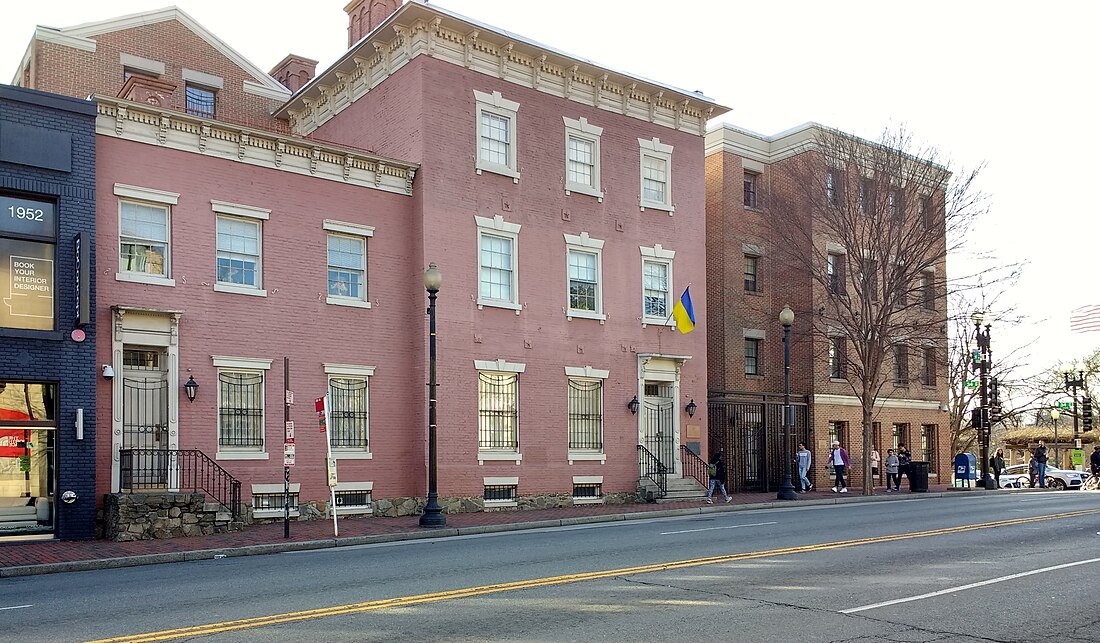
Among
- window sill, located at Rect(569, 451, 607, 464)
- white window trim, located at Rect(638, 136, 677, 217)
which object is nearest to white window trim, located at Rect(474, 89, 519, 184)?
white window trim, located at Rect(638, 136, 677, 217)

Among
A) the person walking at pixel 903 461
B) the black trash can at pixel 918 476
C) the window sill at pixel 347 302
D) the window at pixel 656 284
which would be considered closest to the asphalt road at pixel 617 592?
the window sill at pixel 347 302

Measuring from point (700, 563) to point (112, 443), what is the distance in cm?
1302

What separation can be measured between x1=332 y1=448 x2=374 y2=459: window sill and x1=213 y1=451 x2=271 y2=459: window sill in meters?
1.63

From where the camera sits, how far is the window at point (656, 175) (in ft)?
97.5

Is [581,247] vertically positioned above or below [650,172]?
below

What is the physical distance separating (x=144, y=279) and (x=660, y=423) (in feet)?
49.1

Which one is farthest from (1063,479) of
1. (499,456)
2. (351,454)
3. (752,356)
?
(351,454)

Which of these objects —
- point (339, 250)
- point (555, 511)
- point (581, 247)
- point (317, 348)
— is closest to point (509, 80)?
point (581, 247)

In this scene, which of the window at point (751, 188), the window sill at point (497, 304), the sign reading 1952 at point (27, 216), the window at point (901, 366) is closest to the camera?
the sign reading 1952 at point (27, 216)

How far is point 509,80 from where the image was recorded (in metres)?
26.8

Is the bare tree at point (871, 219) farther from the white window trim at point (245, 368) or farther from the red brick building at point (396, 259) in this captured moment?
the white window trim at point (245, 368)

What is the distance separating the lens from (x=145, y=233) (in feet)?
69.9

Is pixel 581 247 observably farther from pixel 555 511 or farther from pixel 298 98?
pixel 298 98

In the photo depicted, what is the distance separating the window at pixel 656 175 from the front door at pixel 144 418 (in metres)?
14.5
